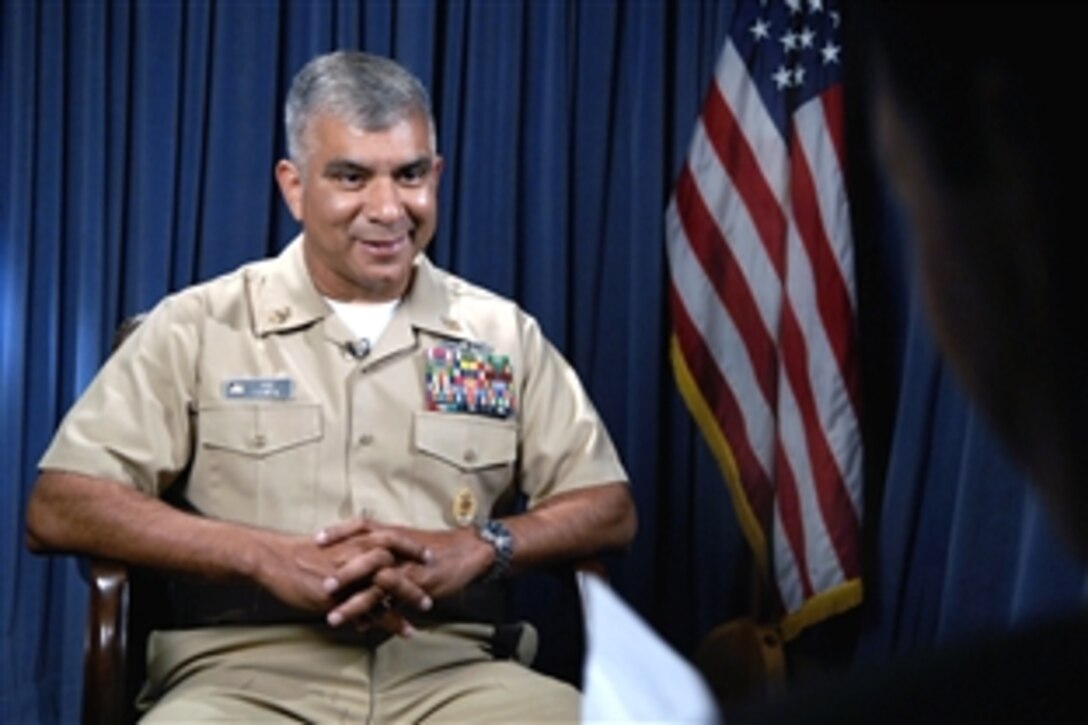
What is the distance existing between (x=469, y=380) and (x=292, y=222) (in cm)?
101

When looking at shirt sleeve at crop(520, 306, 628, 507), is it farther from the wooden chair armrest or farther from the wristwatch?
the wooden chair armrest

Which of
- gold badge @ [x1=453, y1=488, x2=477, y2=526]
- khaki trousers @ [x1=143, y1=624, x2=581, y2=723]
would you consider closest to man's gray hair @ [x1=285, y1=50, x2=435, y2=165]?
gold badge @ [x1=453, y1=488, x2=477, y2=526]

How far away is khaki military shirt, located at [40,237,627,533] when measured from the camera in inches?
89.3

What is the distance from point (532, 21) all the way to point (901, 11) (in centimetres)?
292

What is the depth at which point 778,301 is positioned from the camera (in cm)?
281

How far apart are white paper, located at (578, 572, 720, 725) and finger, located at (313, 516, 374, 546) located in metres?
1.59

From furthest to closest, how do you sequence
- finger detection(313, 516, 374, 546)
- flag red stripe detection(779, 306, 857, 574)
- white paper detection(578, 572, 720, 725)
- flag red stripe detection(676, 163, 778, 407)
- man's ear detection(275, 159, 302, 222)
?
flag red stripe detection(676, 163, 778, 407)
flag red stripe detection(779, 306, 857, 574)
man's ear detection(275, 159, 302, 222)
finger detection(313, 516, 374, 546)
white paper detection(578, 572, 720, 725)

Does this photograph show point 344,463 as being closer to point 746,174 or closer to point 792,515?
point 792,515

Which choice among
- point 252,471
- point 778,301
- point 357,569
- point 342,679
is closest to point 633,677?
point 357,569

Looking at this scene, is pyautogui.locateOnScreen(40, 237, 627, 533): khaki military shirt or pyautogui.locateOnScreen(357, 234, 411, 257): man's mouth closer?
pyautogui.locateOnScreen(40, 237, 627, 533): khaki military shirt

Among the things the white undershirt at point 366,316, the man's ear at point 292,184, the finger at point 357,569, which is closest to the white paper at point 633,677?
the finger at point 357,569

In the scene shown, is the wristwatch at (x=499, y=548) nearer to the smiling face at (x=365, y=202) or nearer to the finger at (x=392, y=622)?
the finger at (x=392, y=622)

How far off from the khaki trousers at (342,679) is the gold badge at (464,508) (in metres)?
0.18

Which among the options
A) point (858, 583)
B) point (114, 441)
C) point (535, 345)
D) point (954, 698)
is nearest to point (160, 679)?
point (114, 441)
